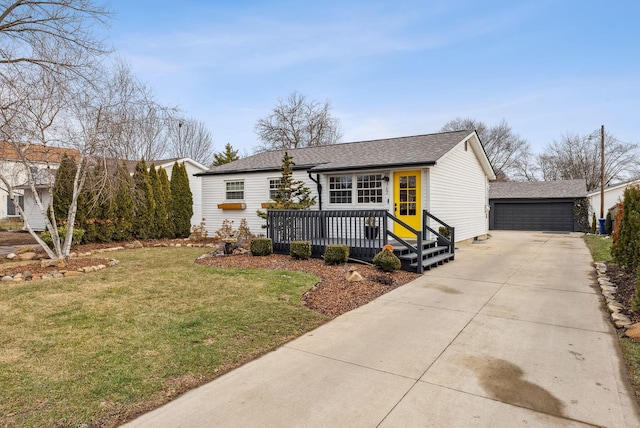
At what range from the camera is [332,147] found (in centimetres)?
1506

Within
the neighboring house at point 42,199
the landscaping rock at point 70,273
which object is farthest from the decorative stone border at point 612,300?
the neighboring house at point 42,199

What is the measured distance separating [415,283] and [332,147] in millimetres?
9499

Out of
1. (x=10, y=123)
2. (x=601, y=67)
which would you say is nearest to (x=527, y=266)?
(x=601, y=67)

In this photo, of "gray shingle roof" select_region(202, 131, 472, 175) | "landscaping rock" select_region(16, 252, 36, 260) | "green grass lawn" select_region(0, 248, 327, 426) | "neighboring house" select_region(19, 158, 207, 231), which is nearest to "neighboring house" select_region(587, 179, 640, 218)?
"gray shingle roof" select_region(202, 131, 472, 175)

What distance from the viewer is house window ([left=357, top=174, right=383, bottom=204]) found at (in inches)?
436

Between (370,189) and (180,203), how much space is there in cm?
865

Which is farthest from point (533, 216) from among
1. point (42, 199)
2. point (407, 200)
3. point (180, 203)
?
point (42, 199)

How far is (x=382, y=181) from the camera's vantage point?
432 inches

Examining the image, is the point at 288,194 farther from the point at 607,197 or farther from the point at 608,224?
the point at 607,197

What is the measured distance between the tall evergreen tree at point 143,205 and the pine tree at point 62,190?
2.31 m

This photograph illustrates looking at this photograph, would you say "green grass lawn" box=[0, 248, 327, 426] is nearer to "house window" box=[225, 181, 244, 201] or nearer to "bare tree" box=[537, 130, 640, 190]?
"house window" box=[225, 181, 244, 201]

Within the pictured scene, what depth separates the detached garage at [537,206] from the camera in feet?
69.8

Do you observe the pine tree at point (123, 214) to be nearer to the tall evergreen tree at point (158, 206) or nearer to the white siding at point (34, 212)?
the tall evergreen tree at point (158, 206)

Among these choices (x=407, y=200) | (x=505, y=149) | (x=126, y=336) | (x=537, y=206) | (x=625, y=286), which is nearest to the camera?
(x=126, y=336)
